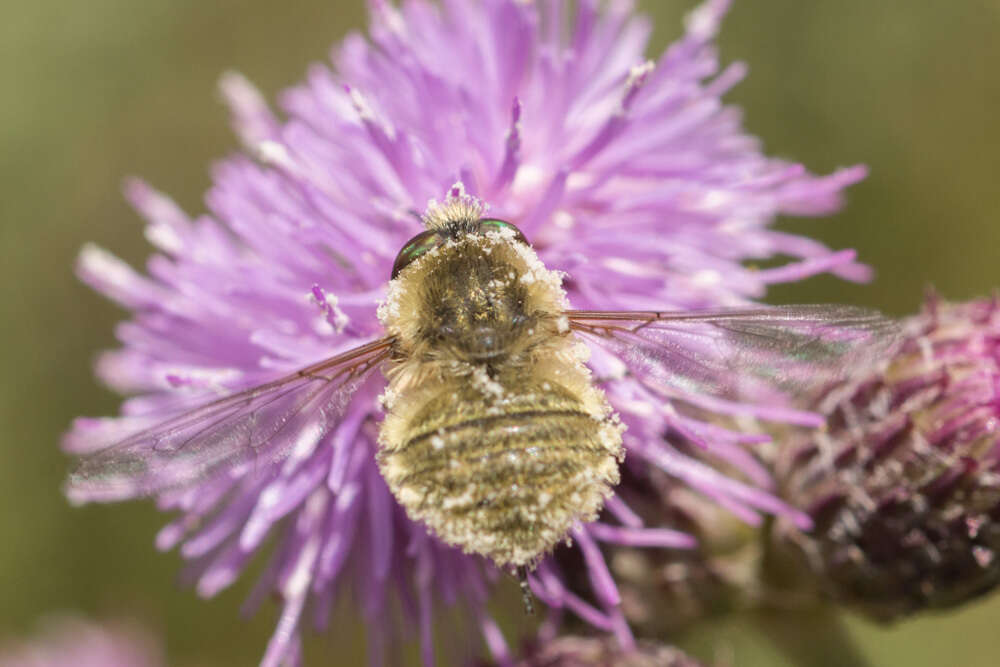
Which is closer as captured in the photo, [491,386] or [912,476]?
[491,386]

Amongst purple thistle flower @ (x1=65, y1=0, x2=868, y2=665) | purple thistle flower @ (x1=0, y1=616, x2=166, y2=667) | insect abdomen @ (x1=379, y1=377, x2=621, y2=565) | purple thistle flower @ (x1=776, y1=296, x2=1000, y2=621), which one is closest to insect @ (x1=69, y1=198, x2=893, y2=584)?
insect abdomen @ (x1=379, y1=377, x2=621, y2=565)

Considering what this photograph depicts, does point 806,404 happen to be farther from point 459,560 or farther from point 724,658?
point 459,560

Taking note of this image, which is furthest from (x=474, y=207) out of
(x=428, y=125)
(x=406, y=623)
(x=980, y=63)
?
(x=980, y=63)

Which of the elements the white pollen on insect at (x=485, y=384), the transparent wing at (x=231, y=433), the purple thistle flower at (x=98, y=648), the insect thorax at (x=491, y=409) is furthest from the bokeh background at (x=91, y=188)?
the white pollen on insect at (x=485, y=384)

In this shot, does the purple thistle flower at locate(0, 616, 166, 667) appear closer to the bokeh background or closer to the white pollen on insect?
the bokeh background

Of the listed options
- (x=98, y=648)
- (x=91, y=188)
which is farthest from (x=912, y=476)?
(x=91, y=188)

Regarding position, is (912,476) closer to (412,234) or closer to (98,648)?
(412,234)
